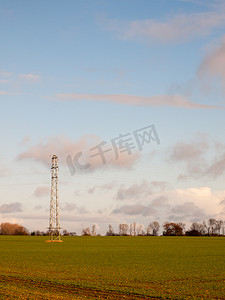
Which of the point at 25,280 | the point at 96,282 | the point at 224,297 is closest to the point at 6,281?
the point at 25,280

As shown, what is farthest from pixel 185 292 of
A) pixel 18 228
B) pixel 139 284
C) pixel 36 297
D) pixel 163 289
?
pixel 18 228

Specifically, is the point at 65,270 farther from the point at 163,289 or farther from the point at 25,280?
the point at 163,289

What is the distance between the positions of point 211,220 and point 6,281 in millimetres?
177065

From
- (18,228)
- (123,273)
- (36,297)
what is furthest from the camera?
(18,228)

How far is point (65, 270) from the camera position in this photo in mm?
32750

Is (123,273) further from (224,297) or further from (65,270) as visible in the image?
(224,297)

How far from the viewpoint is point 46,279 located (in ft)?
87.5

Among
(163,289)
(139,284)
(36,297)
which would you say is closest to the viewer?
(36,297)

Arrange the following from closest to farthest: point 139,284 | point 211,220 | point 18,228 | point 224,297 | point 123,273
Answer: point 224,297
point 139,284
point 123,273
point 18,228
point 211,220

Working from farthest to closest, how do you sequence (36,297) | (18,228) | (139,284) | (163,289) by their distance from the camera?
1. (18,228)
2. (139,284)
3. (163,289)
4. (36,297)

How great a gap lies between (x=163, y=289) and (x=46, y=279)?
24.3 feet

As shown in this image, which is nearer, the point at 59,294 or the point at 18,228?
the point at 59,294

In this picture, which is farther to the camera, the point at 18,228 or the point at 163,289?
the point at 18,228

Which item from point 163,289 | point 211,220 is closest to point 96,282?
point 163,289
